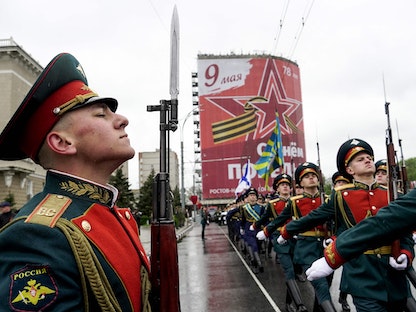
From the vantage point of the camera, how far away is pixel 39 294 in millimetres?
1229

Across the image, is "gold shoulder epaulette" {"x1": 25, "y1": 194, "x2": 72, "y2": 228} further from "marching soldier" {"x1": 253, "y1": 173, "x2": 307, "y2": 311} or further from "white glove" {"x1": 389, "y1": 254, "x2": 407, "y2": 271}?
"marching soldier" {"x1": 253, "y1": 173, "x2": 307, "y2": 311}

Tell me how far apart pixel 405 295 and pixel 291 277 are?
2994mm

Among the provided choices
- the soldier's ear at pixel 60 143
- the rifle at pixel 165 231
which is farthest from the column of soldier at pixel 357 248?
the soldier's ear at pixel 60 143

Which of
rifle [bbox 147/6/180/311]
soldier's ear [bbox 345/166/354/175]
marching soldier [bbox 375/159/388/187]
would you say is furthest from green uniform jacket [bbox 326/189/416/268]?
marching soldier [bbox 375/159/388/187]

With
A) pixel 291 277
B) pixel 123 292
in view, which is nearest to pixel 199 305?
pixel 291 277

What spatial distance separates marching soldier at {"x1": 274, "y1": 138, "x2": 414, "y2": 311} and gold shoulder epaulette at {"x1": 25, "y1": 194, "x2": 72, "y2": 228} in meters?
1.73

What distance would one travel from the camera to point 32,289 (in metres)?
1.23

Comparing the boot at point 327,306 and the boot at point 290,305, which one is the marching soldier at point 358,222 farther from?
the boot at point 290,305

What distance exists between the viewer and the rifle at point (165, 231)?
5.77 feet

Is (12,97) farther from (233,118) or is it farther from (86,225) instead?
(86,225)

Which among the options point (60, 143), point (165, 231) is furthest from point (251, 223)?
point (60, 143)

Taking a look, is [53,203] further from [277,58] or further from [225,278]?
[277,58]

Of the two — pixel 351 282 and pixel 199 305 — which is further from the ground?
pixel 351 282

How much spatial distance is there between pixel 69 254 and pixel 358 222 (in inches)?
126
